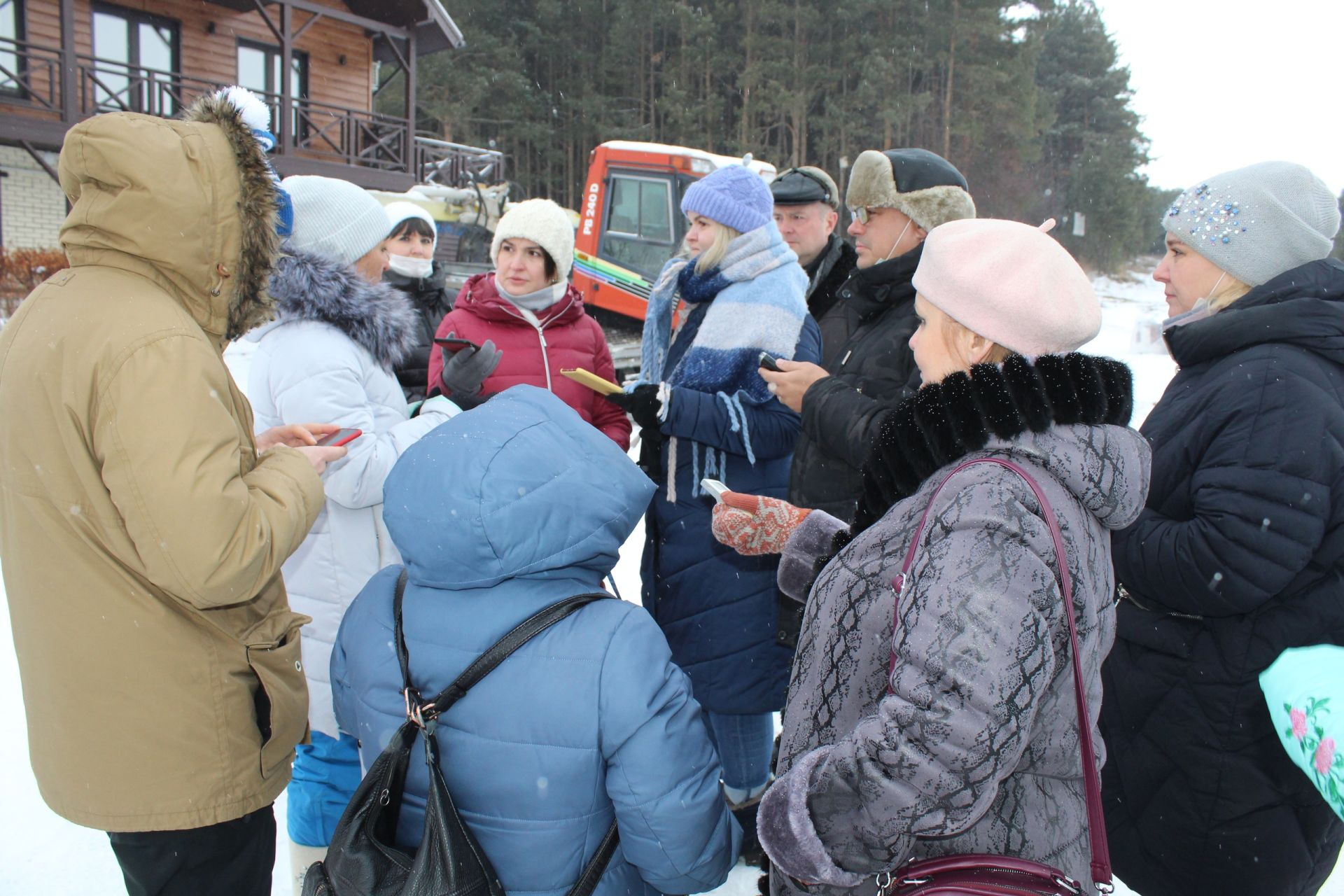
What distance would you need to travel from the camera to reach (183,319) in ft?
4.78

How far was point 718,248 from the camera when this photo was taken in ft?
8.41

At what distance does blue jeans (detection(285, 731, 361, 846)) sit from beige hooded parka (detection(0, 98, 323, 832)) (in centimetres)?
46

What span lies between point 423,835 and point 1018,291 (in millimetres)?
1213

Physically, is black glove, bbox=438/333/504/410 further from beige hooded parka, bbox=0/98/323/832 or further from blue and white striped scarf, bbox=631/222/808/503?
beige hooded parka, bbox=0/98/323/832

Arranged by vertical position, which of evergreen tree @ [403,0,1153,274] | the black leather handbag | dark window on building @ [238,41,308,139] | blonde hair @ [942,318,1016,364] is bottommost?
the black leather handbag

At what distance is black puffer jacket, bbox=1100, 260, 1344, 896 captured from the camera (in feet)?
5.46

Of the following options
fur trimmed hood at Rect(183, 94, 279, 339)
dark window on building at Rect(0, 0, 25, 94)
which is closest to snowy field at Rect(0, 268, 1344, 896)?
fur trimmed hood at Rect(183, 94, 279, 339)

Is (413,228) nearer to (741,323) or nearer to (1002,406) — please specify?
(741,323)

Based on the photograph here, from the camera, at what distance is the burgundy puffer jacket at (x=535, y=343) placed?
2949 millimetres

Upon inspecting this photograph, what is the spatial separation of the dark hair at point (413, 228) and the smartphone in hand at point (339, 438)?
6.76 feet

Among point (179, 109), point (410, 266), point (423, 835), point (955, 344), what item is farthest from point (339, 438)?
point (179, 109)

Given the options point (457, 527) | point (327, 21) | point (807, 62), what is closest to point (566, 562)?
point (457, 527)

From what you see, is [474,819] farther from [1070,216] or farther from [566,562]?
[1070,216]

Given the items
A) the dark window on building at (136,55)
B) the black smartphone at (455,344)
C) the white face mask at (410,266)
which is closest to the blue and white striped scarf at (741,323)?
the black smartphone at (455,344)
